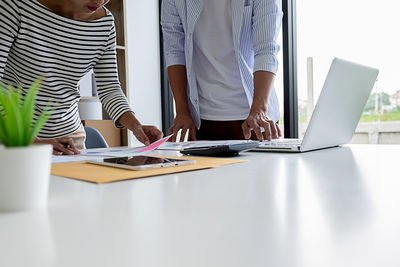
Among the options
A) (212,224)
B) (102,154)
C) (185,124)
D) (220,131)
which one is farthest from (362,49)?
(212,224)

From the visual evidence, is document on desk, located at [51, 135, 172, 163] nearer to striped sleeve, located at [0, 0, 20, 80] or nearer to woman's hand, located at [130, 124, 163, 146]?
woman's hand, located at [130, 124, 163, 146]

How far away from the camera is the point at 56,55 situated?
1.35 m

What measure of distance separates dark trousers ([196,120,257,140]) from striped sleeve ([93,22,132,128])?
420 millimetres

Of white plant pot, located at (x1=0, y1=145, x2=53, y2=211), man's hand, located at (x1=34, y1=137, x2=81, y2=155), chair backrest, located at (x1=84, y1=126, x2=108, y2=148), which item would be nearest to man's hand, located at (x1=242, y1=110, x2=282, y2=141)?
man's hand, located at (x1=34, y1=137, x2=81, y2=155)

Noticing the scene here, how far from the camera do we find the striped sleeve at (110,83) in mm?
1438

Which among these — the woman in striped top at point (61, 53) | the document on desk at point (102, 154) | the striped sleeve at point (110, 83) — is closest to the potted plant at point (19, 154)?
the document on desk at point (102, 154)

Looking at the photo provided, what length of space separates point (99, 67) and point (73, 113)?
0.79ft

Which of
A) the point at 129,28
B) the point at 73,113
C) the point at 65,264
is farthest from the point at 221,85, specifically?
the point at 129,28

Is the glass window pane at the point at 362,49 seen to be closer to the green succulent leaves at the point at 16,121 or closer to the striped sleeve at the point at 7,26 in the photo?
the striped sleeve at the point at 7,26

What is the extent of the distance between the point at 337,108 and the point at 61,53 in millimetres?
966

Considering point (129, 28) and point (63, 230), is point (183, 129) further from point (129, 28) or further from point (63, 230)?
point (129, 28)

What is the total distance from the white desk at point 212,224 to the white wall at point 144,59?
2854 millimetres

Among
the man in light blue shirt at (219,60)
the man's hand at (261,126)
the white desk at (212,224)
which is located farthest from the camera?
the man in light blue shirt at (219,60)

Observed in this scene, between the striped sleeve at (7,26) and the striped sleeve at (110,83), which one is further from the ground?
the striped sleeve at (7,26)
